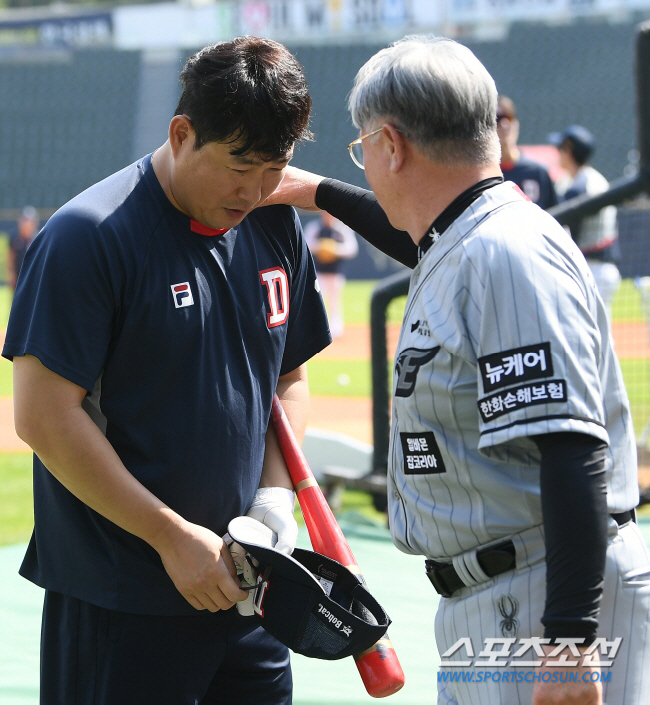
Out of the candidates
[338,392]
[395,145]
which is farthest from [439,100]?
[338,392]

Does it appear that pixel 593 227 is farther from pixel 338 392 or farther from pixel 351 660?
pixel 338 392

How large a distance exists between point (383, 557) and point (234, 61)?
3.32 meters

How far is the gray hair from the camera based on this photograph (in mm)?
1701

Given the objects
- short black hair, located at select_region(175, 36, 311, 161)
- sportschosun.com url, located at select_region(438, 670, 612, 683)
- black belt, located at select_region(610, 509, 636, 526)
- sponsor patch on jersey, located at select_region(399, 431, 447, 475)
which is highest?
short black hair, located at select_region(175, 36, 311, 161)

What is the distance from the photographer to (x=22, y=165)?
110 ft

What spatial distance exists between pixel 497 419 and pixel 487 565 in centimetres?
31

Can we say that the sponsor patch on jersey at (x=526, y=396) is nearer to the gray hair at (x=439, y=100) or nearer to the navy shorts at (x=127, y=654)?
the gray hair at (x=439, y=100)

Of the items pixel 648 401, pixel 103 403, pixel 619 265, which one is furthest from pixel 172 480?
pixel 648 401

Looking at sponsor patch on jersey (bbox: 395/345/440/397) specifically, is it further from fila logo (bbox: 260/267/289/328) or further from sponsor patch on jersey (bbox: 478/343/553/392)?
fila logo (bbox: 260/267/289/328)

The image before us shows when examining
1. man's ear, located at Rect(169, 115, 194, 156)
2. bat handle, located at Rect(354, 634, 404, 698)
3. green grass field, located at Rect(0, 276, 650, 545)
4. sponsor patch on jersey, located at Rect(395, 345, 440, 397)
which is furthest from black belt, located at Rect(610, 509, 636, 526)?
green grass field, located at Rect(0, 276, 650, 545)

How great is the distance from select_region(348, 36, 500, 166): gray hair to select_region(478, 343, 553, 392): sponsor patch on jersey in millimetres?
410

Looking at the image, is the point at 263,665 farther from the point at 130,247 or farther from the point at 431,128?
the point at 431,128

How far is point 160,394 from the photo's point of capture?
1934 mm

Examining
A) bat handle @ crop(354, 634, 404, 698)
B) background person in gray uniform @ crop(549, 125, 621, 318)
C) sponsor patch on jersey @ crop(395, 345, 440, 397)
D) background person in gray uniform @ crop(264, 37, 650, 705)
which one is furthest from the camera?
background person in gray uniform @ crop(549, 125, 621, 318)
